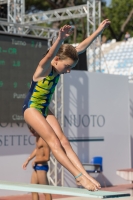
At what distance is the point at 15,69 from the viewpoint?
40.9 feet

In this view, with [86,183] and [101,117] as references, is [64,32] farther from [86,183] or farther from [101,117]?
[101,117]

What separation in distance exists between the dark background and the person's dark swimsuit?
575 cm

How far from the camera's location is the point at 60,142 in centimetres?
634

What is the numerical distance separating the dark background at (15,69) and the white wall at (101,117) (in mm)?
1604

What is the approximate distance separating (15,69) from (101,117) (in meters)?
3.60

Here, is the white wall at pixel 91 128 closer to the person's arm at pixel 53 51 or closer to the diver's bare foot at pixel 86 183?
the person's arm at pixel 53 51

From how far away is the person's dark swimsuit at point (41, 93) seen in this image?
21.2 feet

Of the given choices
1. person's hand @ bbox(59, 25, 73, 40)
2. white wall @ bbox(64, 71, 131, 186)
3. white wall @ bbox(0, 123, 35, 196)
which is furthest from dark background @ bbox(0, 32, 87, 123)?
person's hand @ bbox(59, 25, 73, 40)

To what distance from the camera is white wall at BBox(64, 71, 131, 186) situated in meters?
14.2

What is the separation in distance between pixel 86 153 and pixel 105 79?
2232 mm

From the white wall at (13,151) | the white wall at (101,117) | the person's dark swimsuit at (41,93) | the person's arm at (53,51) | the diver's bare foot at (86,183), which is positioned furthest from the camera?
the white wall at (101,117)

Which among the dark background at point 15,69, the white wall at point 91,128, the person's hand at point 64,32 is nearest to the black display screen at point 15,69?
the dark background at point 15,69

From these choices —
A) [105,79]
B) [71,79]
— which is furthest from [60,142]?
[105,79]

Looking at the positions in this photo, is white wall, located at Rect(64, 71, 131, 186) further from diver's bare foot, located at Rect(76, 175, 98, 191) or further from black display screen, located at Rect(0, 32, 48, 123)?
diver's bare foot, located at Rect(76, 175, 98, 191)
